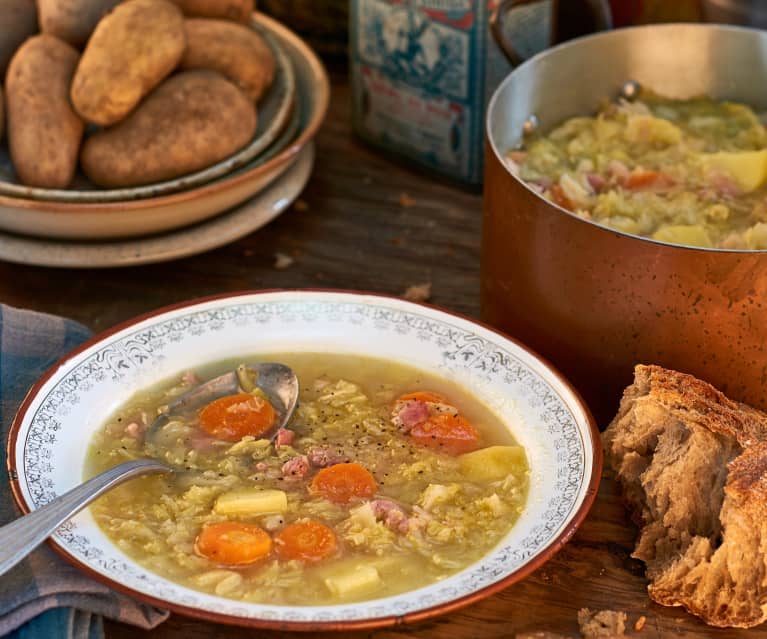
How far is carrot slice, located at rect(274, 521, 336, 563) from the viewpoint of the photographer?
1396 millimetres

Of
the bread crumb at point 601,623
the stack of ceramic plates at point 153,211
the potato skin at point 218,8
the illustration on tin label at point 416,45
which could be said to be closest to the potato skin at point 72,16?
the potato skin at point 218,8

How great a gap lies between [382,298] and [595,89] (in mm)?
734

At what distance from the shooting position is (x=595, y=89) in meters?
2.24

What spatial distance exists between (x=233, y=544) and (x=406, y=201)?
4.06ft

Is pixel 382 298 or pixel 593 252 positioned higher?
pixel 593 252

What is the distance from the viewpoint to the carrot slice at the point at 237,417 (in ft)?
5.25

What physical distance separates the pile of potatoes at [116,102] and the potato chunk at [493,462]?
36.0 inches

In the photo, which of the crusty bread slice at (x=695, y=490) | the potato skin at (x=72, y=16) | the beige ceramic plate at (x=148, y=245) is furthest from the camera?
the potato skin at (x=72, y=16)

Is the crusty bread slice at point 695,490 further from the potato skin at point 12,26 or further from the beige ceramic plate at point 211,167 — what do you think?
the potato skin at point 12,26

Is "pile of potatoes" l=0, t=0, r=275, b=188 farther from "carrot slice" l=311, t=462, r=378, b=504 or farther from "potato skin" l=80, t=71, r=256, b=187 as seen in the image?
"carrot slice" l=311, t=462, r=378, b=504

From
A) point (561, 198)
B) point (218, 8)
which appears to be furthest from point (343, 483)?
point (218, 8)

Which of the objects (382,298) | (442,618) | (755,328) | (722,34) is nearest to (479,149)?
(722,34)

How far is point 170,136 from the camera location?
215 cm

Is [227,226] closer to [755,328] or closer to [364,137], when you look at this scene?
[364,137]
